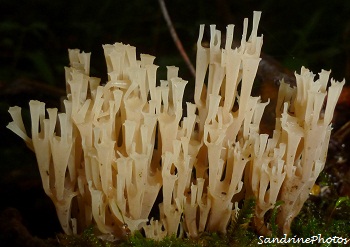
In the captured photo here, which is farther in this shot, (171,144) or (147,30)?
(147,30)

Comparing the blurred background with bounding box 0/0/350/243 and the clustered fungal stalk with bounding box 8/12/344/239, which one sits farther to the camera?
the blurred background with bounding box 0/0/350/243

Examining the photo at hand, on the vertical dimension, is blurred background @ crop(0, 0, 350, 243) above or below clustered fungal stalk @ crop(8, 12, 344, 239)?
above

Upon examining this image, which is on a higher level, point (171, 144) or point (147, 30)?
point (147, 30)

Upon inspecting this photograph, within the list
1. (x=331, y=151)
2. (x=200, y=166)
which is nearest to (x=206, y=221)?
(x=200, y=166)

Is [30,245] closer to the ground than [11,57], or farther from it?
closer to the ground

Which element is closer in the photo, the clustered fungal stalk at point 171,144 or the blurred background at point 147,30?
the clustered fungal stalk at point 171,144

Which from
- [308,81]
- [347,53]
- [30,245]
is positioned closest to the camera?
[30,245]

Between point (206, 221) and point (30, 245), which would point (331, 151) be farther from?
point (30, 245)

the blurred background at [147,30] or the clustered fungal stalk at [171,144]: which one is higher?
the blurred background at [147,30]
